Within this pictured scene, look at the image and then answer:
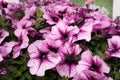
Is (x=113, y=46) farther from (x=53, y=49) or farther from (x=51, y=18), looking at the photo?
(x=51, y=18)

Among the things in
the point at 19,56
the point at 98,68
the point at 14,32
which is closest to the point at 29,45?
the point at 19,56

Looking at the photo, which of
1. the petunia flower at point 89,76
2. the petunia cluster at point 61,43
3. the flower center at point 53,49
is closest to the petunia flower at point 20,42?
the petunia cluster at point 61,43

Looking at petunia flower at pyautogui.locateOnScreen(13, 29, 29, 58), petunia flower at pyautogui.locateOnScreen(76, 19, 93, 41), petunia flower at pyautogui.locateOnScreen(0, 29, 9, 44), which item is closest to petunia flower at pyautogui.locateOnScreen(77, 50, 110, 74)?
petunia flower at pyautogui.locateOnScreen(76, 19, 93, 41)

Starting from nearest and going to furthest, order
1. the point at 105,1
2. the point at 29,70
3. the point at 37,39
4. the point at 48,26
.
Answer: the point at 29,70 < the point at 37,39 < the point at 48,26 < the point at 105,1

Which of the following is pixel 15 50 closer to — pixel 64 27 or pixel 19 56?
pixel 19 56

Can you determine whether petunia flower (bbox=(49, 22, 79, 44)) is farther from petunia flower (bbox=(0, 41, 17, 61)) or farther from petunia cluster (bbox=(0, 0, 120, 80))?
petunia flower (bbox=(0, 41, 17, 61))

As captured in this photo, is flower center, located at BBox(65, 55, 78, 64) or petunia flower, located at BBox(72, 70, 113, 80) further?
flower center, located at BBox(65, 55, 78, 64)
